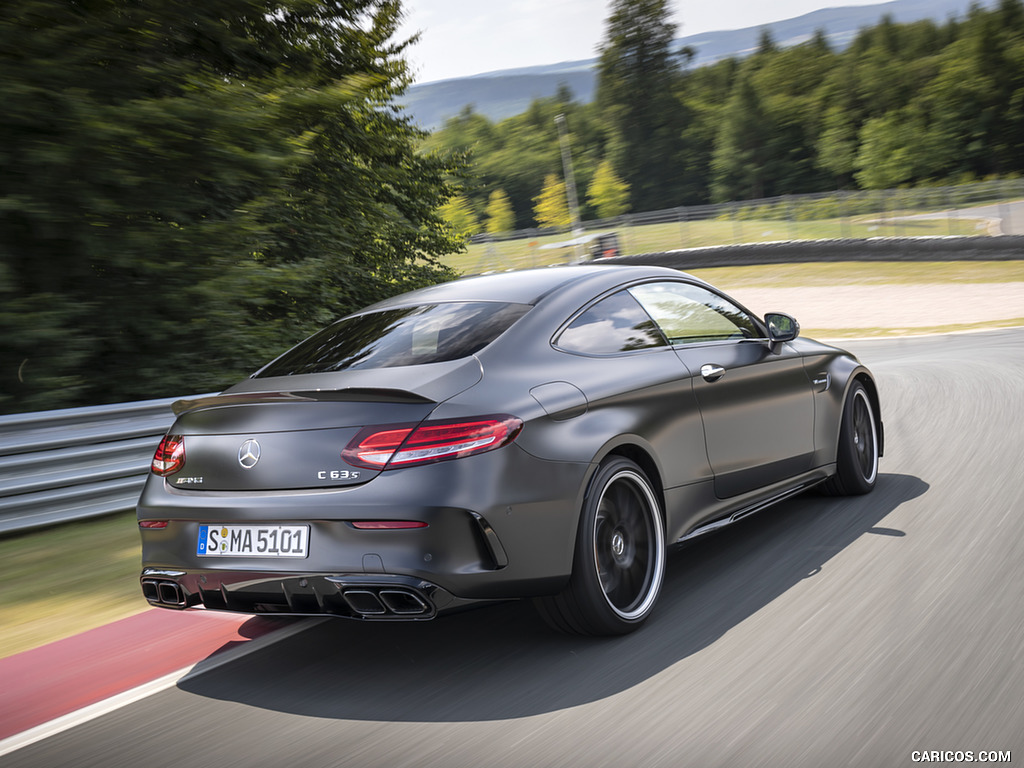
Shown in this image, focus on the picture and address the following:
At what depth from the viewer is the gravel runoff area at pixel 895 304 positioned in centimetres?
2312

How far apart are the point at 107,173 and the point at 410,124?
845cm

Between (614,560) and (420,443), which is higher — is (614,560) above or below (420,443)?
below

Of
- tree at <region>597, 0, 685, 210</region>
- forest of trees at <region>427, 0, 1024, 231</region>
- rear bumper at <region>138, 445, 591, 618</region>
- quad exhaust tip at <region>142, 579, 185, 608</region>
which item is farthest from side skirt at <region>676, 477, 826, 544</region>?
tree at <region>597, 0, 685, 210</region>

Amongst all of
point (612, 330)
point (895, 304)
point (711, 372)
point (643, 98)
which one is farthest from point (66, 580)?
point (643, 98)

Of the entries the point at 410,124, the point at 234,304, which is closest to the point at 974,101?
the point at 410,124

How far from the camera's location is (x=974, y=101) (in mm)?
80250

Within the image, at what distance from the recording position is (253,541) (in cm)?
380

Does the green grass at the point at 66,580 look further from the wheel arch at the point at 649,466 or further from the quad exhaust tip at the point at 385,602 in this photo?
the wheel arch at the point at 649,466

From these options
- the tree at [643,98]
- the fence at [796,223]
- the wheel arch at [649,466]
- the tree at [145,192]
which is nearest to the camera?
the wheel arch at [649,466]

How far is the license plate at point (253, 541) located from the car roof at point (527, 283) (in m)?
1.42

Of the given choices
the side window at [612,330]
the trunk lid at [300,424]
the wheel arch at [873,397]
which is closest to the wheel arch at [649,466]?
the side window at [612,330]

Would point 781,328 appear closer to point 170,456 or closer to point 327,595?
point 327,595

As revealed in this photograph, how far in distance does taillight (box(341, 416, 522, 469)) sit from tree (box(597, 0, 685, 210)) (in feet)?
356

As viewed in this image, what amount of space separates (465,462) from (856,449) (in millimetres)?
3495
